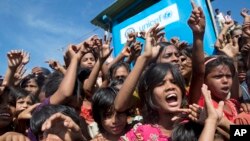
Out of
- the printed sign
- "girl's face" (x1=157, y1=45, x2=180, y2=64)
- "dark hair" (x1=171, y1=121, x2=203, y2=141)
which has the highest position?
the printed sign

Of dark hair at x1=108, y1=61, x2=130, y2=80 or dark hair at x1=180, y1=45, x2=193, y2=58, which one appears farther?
dark hair at x1=108, y1=61, x2=130, y2=80

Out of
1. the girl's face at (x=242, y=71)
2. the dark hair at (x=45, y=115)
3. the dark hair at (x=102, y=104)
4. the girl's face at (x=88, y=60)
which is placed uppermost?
the girl's face at (x=88, y=60)

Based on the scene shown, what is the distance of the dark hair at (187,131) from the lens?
169cm

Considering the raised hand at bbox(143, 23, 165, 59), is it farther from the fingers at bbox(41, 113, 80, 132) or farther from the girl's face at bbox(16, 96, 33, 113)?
the girl's face at bbox(16, 96, 33, 113)

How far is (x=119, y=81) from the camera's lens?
2.76 meters

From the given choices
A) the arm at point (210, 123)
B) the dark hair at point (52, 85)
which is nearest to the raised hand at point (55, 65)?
the dark hair at point (52, 85)

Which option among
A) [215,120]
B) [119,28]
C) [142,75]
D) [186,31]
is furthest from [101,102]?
[119,28]

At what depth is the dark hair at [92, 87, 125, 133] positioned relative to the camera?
2322 millimetres

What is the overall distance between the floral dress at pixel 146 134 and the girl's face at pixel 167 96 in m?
0.12

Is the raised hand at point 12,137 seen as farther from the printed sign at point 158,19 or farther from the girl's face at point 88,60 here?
the printed sign at point 158,19

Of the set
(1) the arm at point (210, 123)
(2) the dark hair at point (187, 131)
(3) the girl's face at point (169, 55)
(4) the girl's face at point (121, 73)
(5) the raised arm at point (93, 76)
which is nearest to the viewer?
(1) the arm at point (210, 123)

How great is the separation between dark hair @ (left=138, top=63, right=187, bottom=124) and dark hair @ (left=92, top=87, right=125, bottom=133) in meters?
0.27

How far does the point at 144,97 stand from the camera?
7.06 feet

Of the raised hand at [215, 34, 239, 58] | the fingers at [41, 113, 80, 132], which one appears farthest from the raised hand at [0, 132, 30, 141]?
the raised hand at [215, 34, 239, 58]
